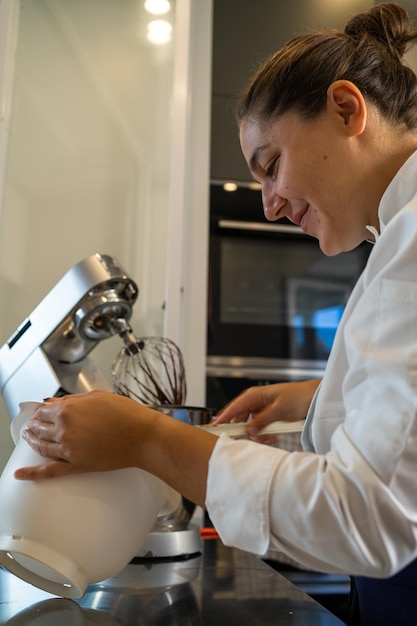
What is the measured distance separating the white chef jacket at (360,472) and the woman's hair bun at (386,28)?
1.02 ft

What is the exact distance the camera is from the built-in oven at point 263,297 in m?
1.53

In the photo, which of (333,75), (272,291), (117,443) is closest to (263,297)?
(272,291)

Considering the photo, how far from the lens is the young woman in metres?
0.44

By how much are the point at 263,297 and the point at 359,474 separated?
1.18 meters

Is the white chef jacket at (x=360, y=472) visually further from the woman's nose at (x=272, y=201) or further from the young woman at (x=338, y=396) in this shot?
the woman's nose at (x=272, y=201)

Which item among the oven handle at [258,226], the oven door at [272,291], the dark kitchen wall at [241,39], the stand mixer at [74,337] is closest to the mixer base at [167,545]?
the stand mixer at [74,337]

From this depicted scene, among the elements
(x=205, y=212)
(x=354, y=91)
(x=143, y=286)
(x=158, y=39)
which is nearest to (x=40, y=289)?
(x=143, y=286)

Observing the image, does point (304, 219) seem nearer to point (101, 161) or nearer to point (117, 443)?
point (117, 443)

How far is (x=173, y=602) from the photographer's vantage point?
63cm

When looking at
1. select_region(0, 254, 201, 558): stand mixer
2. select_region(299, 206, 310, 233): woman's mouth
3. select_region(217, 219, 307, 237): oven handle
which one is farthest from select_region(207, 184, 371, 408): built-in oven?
select_region(299, 206, 310, 233): woman's mouth

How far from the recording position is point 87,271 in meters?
0.91

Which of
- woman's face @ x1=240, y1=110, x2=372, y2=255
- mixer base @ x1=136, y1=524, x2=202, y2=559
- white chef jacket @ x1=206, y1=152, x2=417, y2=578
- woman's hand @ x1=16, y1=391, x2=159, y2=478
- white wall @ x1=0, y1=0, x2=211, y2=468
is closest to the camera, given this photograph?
white chef jacket @ x1=206, y1=152, x2=417, y2=578

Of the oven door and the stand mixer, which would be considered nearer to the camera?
the stand mixer

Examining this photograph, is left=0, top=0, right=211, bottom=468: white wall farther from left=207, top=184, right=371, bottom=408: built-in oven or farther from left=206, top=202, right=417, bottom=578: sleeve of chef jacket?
left=206, top=202, right=417, bottom=578: sleeve of chef jacket
